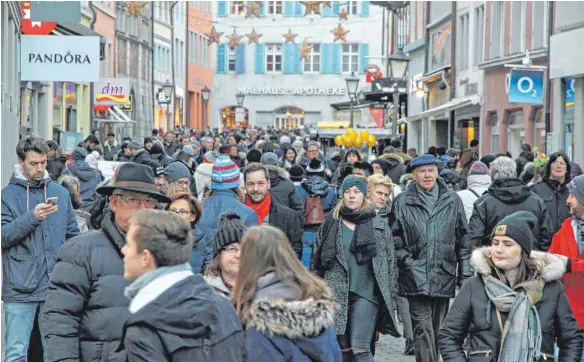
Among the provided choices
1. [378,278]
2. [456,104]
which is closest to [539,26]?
[456,104]

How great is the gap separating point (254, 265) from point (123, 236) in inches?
29.4

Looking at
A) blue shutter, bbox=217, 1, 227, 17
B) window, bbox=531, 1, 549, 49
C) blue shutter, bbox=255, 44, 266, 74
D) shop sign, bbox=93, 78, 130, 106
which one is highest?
blue shutter, bbox=217, 1, 227, 17

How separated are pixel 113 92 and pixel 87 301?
32236mm

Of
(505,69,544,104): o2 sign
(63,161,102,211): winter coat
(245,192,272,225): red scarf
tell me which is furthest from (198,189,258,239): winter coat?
(505,69,544,104): o2 sign

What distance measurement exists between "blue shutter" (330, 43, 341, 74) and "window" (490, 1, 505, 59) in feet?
146

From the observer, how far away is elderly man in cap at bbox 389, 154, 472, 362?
9.65 m

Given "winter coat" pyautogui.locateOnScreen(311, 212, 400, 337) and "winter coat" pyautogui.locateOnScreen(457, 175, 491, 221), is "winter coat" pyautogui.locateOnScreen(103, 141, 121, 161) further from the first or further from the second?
"winter coat" pyautogui.locateOnScreen(311, 212, 400, 337)

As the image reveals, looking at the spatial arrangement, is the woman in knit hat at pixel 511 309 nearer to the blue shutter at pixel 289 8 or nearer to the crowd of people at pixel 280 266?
the crowd of people at pixel 280 266

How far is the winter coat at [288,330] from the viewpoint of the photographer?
5047 millimetres

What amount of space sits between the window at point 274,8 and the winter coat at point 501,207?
63951 mm

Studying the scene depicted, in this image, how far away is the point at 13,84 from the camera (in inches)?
766

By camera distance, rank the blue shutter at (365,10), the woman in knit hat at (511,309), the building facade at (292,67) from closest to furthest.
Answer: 1. the woman in knit hat at (511,309)
2. the blue shutter at (365,10)
3. the building facade at (292,67)

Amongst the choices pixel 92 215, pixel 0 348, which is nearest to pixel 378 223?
pixel 92 215

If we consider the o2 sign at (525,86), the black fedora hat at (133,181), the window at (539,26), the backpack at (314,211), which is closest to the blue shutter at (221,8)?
the window at (539,26)
